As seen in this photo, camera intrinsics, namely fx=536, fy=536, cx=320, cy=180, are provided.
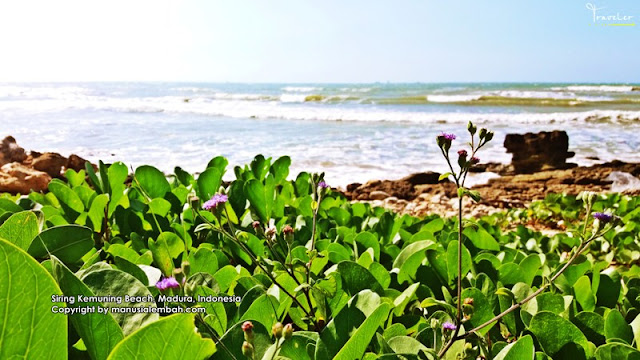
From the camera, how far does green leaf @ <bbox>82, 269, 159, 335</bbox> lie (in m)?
0.85

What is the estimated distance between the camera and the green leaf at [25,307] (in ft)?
1.83

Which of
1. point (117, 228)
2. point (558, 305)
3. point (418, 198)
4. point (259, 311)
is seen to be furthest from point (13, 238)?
point (418, 198)

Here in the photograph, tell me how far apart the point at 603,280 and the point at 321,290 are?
743 mm

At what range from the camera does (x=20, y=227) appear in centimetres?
106

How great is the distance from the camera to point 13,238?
1.06 meters

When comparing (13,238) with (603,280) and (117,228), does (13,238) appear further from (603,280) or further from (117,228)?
(603,280)

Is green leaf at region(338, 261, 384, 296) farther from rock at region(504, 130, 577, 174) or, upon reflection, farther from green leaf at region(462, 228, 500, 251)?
rock at region(504, 130, 577, 174)

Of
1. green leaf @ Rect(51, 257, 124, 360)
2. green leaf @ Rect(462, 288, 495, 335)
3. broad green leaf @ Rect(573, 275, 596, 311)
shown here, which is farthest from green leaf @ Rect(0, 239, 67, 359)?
broad green leaf @ Rect(573, 275, 596, 311)

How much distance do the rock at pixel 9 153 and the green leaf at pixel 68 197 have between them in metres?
4.68

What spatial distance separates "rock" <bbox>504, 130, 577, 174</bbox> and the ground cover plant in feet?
20.8

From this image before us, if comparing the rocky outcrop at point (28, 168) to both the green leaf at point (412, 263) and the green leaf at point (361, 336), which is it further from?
the green leaf at point (361, 336)

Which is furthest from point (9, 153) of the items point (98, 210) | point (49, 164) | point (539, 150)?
point (539, 150)

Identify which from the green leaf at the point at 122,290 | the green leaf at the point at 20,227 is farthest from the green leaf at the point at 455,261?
the green leaf at the point at 20,227

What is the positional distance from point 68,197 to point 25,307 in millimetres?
1345
